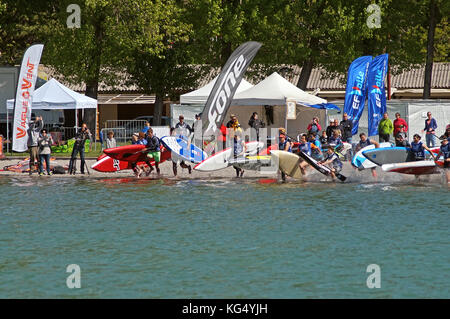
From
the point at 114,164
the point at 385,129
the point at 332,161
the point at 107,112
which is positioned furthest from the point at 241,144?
the point at 107,112

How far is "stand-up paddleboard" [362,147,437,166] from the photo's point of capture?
84.0 ft

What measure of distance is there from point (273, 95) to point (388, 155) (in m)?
10.7

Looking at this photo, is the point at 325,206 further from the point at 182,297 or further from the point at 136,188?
the point at 182,297

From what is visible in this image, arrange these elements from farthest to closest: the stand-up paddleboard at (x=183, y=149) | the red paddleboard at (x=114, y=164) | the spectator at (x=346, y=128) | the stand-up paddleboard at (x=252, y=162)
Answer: the spectator at (x=346, y=128)
the red paddleboard at (x=114, y=164)
the stand-up paddleboard at (x=183, y=149)
the stand-up paddleboard at (x=252, y=162)

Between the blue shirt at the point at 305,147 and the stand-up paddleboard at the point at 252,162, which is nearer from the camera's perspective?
the blue shirt at the point at 305,147

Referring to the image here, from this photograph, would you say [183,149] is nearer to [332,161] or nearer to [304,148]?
[304,148]

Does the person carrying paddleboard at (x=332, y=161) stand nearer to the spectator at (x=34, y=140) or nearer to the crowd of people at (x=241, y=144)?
the crowd of people at (x=241, y=144)

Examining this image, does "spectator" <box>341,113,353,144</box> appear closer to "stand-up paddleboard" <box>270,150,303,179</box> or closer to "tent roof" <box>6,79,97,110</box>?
"stand-up paddleboard" <box>270,150,303,179</box>

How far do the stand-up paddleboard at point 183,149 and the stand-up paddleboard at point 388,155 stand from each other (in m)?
5.05

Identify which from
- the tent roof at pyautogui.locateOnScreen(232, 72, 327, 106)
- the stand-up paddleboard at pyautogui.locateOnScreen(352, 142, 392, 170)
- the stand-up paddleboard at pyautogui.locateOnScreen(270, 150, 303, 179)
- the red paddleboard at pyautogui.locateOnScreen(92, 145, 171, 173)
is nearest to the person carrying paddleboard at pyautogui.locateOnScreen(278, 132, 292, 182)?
the stand-up paddleboard at pyautogui.locateOnScreen(270, 150, 303, 179)

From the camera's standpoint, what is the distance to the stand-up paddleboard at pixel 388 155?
25.6 meters

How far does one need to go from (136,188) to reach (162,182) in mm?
1700

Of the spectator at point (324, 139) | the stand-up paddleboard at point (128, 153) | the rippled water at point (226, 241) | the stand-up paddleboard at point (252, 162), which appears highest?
the spectator at point (324, 139)

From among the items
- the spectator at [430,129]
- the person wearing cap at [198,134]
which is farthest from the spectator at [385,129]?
the person wearing cap at [198,134]
